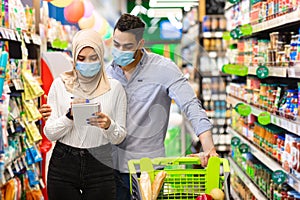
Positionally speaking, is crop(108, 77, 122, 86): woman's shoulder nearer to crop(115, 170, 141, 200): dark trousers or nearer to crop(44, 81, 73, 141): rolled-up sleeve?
crop(44, 81, 73, 141): rolled-up sleeve

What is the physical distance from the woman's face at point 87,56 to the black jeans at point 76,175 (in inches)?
16.6

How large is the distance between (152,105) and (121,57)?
286 millimetres

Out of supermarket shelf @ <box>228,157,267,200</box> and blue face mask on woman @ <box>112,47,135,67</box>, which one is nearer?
blue face mask on woman @ <box>112,47,135,67</box>

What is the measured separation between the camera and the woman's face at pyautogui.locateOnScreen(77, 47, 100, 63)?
2.59m

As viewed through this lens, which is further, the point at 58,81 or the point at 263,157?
the point at 263,157

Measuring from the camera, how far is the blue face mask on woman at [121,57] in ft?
8.96

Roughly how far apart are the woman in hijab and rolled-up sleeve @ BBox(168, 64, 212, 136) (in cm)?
28

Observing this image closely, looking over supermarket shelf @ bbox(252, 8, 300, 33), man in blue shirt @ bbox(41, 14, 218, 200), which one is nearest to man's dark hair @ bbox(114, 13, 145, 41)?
man in blue shirt @ bbox(41, 14, 218, 200)

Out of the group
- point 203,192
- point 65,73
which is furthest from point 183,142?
point 65,73

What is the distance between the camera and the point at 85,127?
2713 millimetres

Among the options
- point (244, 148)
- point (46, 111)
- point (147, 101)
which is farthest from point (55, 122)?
point (244, 148)

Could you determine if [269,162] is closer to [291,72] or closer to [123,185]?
[291,72]

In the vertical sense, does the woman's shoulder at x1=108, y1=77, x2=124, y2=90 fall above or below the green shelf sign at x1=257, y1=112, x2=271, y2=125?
above

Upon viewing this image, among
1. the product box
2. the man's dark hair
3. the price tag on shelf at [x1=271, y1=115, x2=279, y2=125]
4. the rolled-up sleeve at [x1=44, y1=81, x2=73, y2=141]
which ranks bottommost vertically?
the product box
